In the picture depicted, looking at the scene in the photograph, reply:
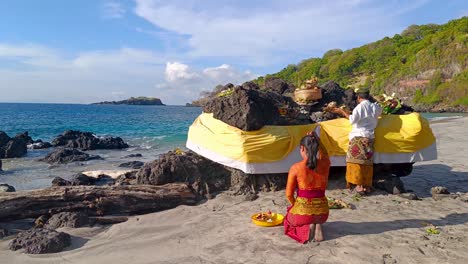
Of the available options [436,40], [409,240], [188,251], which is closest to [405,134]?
[409,240]

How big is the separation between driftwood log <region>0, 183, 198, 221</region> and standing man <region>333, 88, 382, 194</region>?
10.1 feet

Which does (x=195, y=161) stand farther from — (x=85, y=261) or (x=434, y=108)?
(x=434, y=108)

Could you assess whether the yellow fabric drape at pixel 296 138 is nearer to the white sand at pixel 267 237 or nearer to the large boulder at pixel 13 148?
the white sand at pixel 267 237

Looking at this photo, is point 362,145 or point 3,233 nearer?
point 3,233

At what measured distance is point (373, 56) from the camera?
76938 millimetres

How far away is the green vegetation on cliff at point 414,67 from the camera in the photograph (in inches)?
2100

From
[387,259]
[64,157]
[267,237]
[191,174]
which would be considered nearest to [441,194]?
[387,259]

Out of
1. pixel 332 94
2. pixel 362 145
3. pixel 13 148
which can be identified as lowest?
pixel 13 148

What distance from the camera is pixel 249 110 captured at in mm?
6773

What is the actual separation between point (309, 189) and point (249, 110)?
2492 millimetres

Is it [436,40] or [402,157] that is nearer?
[402,157]

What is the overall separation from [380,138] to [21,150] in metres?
20.3

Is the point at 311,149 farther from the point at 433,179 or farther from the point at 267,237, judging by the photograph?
the point at 433,179

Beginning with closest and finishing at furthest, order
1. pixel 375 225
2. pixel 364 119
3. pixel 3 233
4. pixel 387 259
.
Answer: pixel 387 259 < pixel 375 225 < pixel 3 233 < pixel 364 119
